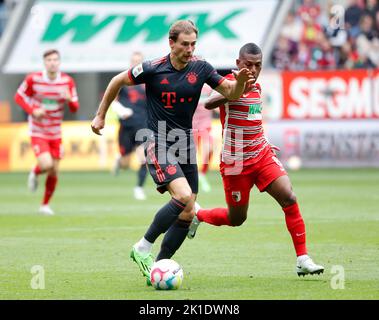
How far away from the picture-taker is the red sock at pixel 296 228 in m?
9.43

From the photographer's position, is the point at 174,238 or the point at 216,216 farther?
the point at 216,216

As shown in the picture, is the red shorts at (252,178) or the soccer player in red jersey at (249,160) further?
the red shorts at (252,178)

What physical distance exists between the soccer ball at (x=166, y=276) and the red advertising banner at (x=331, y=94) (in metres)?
16.3

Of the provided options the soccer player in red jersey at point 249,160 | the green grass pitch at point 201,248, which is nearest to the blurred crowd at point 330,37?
the green grass pitch at point 201,248

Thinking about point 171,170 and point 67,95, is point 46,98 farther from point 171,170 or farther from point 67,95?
point 171,170

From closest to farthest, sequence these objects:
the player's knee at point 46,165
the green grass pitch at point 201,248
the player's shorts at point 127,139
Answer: the green grass pitch at point 201,248
the player's knee at point 46,165
the player's shorts at point 127,139

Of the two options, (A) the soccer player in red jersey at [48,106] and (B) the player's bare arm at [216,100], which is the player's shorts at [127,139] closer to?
(A) the soccer player in red jersey at [48,106]

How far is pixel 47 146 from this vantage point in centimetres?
1580

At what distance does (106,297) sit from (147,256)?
107 cm

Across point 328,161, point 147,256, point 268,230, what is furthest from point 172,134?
point 328,161

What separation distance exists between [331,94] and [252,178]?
1550 cm

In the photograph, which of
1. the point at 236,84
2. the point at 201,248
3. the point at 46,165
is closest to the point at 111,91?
the point at 236,84

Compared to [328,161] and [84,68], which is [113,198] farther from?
[84,68]

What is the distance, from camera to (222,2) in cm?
2977
